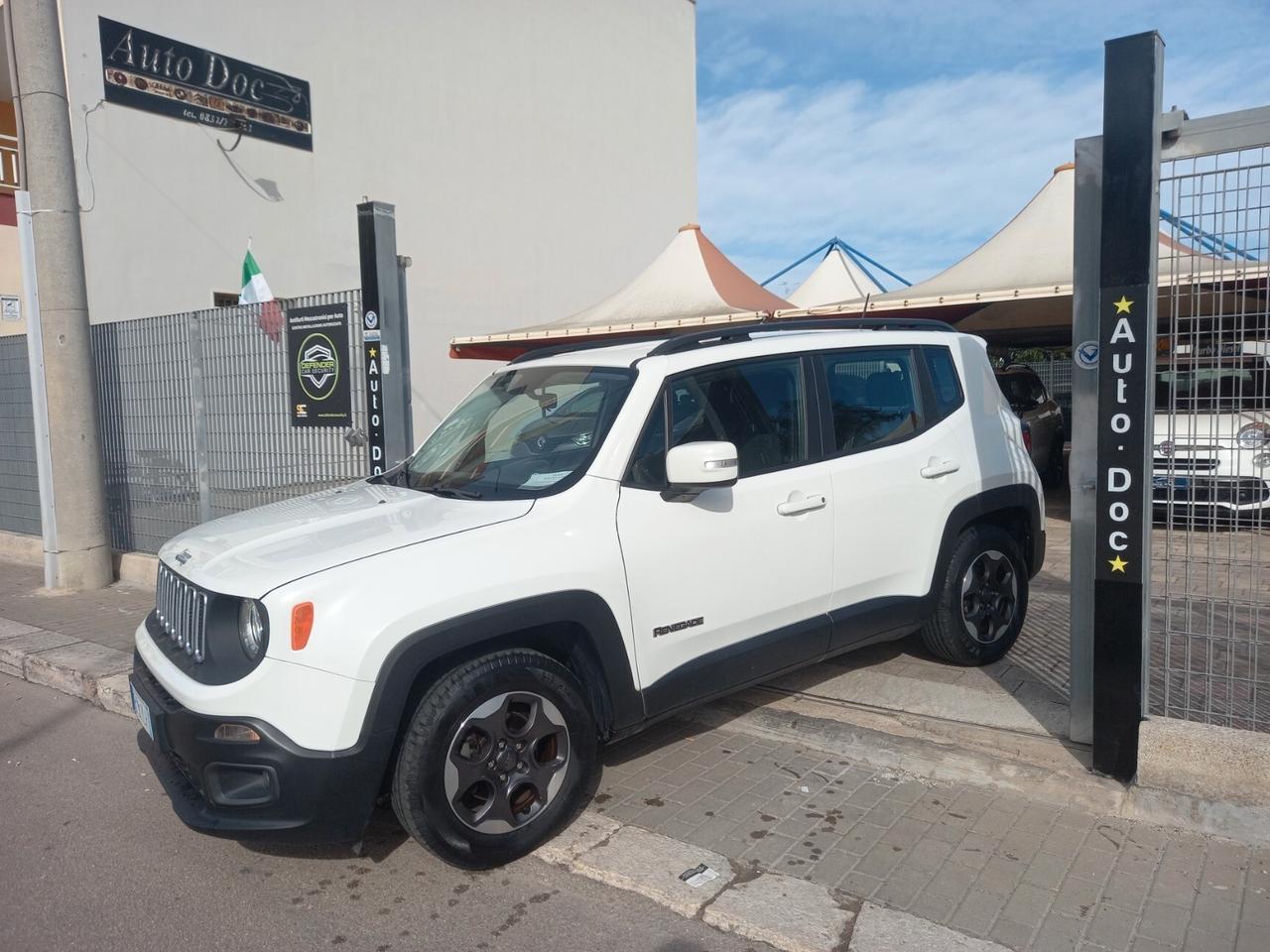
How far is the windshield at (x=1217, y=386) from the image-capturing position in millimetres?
3438

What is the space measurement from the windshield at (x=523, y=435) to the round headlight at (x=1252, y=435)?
7.74 ft

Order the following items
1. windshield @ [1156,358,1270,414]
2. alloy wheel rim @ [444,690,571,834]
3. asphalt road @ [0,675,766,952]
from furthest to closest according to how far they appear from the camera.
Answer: windshield @ [1156,358,1270,414], alloy wheel rim @ [444,690,571,834], asphalt road @ [0,675,766,952]

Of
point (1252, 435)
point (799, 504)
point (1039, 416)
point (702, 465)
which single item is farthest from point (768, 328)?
point (1039, 416)

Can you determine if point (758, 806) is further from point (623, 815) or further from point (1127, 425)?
point (1127, 425)

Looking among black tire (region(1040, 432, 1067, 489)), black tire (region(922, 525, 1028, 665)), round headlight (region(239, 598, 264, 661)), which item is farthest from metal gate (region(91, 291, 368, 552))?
black tire (region(1040, 432, 1067, 489))

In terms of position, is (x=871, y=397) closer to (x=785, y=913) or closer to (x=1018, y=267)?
(x=785, y=913)

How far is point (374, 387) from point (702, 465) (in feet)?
12.0

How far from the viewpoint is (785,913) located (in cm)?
310

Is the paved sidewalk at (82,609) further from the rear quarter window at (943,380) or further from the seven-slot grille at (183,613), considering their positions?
the rear quarter window at (943,380)

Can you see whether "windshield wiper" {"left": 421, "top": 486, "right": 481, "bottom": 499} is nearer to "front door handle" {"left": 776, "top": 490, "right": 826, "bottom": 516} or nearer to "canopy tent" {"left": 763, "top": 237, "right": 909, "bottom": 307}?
"front door handle" {"left": 776, "top": 490, "right": 826, "bottom": 516}

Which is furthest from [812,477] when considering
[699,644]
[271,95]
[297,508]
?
[271,95]

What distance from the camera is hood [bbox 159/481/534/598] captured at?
3.28m

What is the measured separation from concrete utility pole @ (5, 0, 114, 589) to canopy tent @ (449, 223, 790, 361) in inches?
245

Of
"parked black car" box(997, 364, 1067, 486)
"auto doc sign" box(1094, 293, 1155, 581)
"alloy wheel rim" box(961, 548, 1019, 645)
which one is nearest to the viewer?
"auto doc sign" box(1094, 293, 1155, 581)
